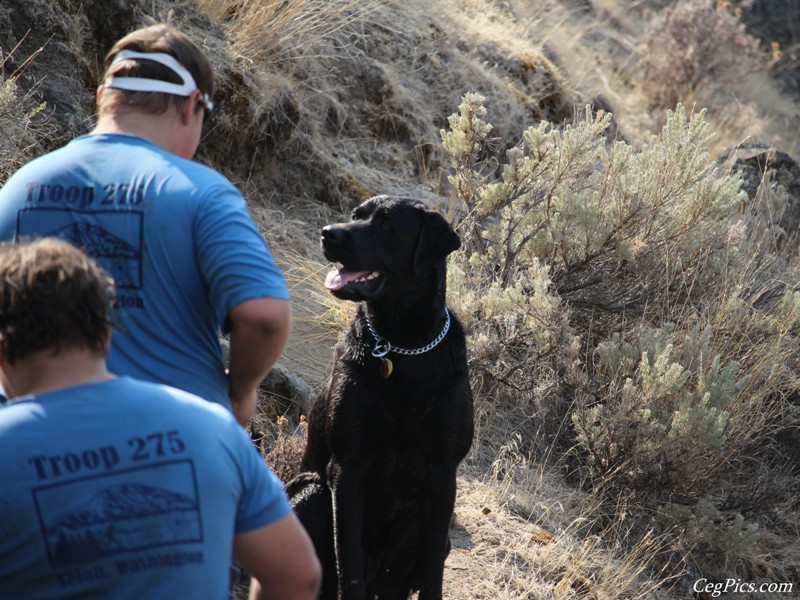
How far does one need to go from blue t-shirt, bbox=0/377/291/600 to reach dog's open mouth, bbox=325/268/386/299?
1.92 metres

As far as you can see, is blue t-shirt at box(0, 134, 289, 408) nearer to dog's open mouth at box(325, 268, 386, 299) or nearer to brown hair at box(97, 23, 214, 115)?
brown hair at box(97, 23, 214, 115)

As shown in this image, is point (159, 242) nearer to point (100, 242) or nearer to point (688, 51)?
point (100, 242)

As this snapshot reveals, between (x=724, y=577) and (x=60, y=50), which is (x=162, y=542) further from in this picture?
(x=60, y=50)

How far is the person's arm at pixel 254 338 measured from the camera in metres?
2.42

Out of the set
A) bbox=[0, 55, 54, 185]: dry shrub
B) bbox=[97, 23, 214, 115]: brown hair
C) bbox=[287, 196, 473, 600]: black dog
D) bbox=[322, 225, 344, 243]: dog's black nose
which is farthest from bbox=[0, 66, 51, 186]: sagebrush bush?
bbox=[97, 23, 214, 115]: brown hair

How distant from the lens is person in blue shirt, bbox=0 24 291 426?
2.43 meters

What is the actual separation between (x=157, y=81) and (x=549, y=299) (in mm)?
3693

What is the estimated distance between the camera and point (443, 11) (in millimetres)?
10086

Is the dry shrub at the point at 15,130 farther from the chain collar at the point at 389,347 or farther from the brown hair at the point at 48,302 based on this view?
the brown hair at the point at 48,302

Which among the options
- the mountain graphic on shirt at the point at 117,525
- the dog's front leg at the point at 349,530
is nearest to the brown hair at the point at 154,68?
the mountain graphic on shirt at the point at 117,525

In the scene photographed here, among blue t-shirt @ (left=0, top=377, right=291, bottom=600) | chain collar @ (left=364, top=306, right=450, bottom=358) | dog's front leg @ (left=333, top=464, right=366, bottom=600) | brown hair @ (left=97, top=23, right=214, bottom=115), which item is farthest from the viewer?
chain collar @ (left=364, top=306, right=450, bottom=358)

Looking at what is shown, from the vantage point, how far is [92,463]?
1.83 meters

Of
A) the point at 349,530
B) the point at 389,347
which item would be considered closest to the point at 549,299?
the point at 389,347

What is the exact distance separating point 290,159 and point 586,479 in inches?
131
